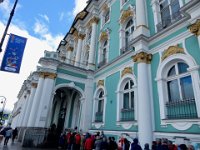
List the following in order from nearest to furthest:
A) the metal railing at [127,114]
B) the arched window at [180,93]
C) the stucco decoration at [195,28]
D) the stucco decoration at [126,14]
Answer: the stucco decoration at [195,28] → the arched window at [180,93] → the metal railing at [127,114] → the stucco decoration at [126,14]

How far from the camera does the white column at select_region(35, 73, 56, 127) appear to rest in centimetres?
1291

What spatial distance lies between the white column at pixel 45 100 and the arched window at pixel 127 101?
19.9 feet

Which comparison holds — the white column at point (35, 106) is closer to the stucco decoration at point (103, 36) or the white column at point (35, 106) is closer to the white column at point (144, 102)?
the stucco decoration at point (103, 36)

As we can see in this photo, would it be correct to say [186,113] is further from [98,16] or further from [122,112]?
[98,16]

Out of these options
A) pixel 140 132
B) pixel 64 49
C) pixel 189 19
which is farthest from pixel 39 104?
pixel 64 49

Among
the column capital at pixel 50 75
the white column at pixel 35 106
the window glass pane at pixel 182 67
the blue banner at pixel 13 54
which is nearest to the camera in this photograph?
the blue banner at pixel 13 54

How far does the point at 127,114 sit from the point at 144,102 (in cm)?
223

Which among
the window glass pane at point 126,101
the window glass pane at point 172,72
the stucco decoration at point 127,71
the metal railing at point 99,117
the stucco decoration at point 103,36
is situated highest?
the stucco decoration at point 103,36

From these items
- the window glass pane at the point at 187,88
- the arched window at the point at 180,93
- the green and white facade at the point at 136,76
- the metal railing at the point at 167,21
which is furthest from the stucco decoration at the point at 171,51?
the metal railing at the point at 167,21

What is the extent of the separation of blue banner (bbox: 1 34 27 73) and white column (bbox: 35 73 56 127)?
550cm

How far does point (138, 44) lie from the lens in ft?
35.1

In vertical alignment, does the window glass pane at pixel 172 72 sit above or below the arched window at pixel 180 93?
above

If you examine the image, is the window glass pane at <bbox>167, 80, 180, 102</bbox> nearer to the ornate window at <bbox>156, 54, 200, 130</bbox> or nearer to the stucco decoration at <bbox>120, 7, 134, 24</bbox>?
the ornate window at <bbox>156, 54, 200, 130</bbox>

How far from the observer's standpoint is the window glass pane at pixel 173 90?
8.55 meters
